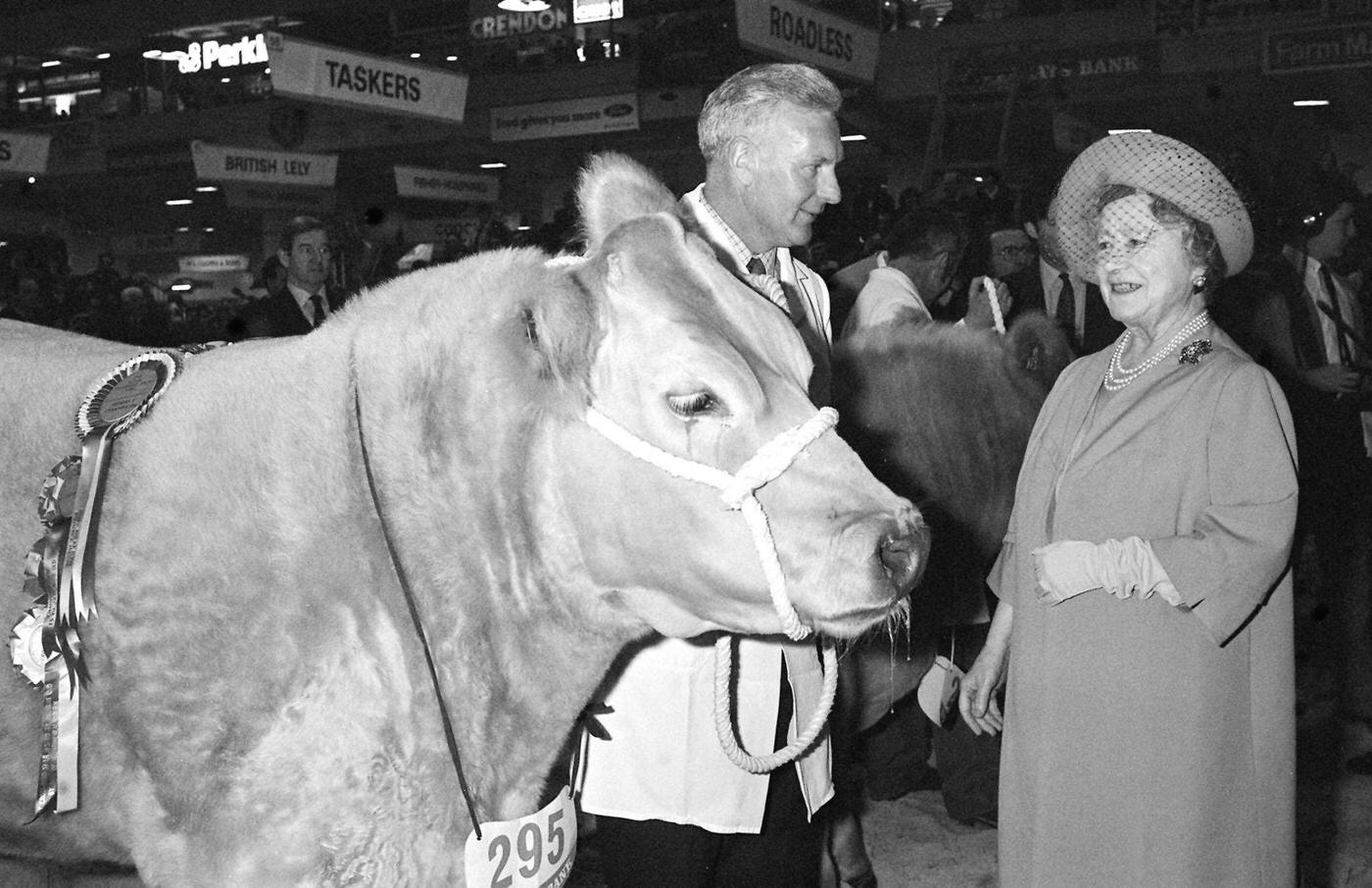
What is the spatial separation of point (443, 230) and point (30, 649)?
20382 millimetres

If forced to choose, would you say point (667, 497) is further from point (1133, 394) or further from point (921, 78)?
point (921, 78)

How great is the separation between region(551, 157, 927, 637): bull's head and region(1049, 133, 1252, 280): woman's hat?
3.91ft

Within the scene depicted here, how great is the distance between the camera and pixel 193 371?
231 centimetres

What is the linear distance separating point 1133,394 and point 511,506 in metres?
1.48

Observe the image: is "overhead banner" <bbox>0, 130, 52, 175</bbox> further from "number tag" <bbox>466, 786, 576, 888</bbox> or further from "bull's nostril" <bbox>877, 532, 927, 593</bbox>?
"bull's nostril" <bbox>877, 532, 927, 593</bbox>

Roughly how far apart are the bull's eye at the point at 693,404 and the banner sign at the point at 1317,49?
52.1 ft

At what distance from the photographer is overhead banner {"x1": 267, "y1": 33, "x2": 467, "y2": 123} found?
11.0 m

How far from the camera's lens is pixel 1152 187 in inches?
110

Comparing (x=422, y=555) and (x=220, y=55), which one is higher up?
(x=220, y=55)

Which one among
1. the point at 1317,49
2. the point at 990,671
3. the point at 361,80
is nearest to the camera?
the point at 990,671

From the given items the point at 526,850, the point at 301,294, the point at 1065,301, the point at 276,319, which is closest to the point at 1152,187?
the point at 526,850

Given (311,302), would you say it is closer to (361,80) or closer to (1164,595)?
(361,80)

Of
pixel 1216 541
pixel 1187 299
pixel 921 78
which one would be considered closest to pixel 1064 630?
pixel 1216 541

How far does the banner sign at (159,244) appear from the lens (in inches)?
1359
